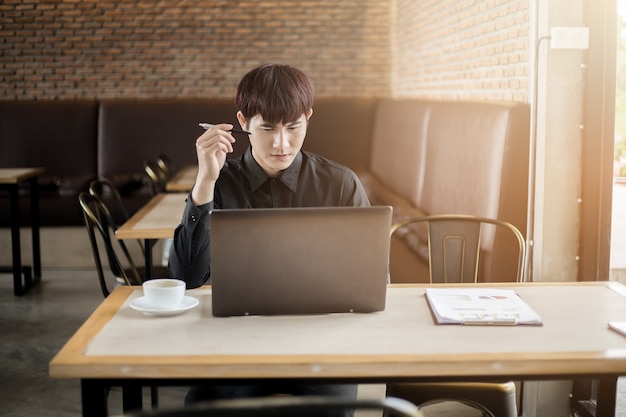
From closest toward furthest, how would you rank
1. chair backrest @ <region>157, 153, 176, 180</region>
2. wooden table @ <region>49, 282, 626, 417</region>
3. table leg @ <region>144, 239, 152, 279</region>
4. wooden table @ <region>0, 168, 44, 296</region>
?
1. wooden table @ <region>49, 282, 626, 417</region>
2. table leg @ <region>144, 239, 152, 279</region>
3. wooden table @ <region>0, 168, 44, 296</region>
4. chair backrest @ <region>157, 153, 176, 180</region>

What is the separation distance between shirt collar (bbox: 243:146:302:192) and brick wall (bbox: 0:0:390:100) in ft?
16.4

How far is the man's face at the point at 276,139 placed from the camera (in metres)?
2.08

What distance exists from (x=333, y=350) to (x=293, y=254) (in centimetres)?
22

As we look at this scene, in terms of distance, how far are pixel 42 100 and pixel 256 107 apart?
5.37m

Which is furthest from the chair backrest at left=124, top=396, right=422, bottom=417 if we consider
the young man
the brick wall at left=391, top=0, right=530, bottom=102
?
the brick wall at left=391, top=0, right=530, bottom=102

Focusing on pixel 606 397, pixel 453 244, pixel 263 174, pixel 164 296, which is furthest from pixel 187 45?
pixel 606 397

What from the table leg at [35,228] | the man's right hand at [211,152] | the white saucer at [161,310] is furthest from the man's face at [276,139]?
the table leg at [35,228]

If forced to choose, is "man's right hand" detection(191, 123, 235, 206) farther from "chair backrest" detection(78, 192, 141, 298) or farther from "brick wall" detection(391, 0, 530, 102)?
"brick wall" detection(391, 0, 530, 102)

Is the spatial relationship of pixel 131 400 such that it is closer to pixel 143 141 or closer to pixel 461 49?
pixel 461 49

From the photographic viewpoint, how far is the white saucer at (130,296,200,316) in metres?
1.66

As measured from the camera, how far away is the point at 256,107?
207 cm

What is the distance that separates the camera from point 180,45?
705 centimetres

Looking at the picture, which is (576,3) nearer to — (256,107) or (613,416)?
(256,107)

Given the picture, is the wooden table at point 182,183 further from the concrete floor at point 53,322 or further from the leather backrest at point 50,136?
the leather backrest at point 50,136
